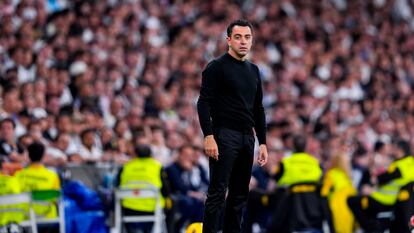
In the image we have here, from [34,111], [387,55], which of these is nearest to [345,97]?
[387,55]

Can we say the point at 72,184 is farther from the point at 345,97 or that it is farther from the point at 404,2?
the point at 404,2

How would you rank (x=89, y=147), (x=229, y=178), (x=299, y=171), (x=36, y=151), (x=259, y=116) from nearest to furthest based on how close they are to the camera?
1. (x=229, y=178)
2. (x=259, y=116)
3. (x=36, y=151)
4. (x=299, y=171)
5. (x=89, y=147)

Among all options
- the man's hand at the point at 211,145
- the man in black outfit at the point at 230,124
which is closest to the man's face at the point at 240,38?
the man in black outfit at the point at 230,124

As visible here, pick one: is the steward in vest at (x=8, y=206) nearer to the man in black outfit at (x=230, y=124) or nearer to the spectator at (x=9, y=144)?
the spectator at (x=9, y=144)

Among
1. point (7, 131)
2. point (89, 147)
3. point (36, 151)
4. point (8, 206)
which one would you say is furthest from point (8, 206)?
point (89, 147)

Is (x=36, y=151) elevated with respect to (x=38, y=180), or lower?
elevated

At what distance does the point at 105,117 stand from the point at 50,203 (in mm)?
4601

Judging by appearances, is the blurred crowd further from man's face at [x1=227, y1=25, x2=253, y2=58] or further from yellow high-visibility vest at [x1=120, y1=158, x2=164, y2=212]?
Answer: man's face at [x1=227, y1=25, x2=253, y2=58]

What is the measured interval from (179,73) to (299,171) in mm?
6115

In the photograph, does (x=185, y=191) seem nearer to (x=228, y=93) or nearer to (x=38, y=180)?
(x=38, y=180)

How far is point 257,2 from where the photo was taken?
2412 centimetres

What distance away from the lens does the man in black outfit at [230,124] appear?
909cm

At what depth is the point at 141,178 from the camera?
13.5 metres

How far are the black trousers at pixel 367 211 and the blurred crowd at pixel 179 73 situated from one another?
108cm
